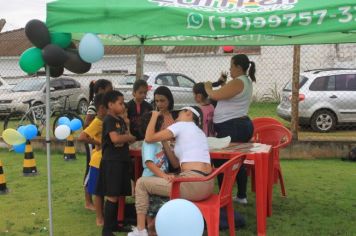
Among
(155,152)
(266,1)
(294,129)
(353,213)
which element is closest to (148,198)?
(155,152)

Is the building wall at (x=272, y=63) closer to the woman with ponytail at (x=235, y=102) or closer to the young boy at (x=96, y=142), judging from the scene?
the woman with ponytail at (x=235, y=102)

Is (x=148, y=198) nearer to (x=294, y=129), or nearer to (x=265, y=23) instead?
(x=265, y=23)

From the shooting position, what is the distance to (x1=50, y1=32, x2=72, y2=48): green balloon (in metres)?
4.20

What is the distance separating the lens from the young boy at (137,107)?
5707 mm

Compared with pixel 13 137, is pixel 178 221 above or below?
below

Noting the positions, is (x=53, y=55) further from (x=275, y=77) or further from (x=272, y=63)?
(x=272, y=63)

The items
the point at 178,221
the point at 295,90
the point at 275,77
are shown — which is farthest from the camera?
the point at 275,77

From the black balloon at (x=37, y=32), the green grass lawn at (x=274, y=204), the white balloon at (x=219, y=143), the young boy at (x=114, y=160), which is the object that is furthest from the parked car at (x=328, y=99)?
the black balloon at (x=37, y=32)

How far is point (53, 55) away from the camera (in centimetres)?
412

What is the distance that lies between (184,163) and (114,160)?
737 mm

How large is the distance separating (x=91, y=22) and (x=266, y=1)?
4.87 ft

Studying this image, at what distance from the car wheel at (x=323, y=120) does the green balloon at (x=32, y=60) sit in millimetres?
9427

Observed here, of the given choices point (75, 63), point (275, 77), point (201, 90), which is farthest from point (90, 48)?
point (275, 77)

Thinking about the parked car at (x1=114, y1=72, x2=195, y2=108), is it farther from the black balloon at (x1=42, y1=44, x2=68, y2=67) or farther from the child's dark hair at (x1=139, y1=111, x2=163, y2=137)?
the black balloon at (x1=42, y1=44, x2=68, y2=67)
